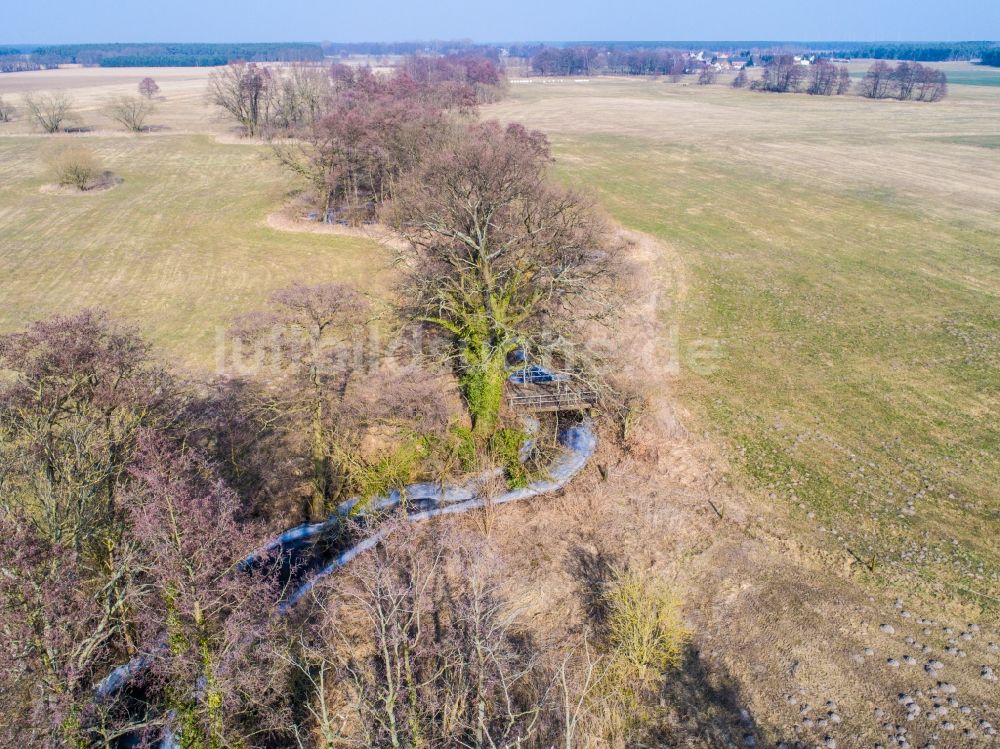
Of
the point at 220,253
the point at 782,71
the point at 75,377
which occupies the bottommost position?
the point at 220,253

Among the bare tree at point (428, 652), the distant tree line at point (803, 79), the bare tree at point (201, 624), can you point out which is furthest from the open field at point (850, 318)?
the distant tree line at point (803, 79)

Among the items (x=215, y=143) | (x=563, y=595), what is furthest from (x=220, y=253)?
(x=215, y=143)

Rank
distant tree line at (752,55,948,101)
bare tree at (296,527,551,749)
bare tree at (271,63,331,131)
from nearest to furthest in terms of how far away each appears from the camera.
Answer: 1. bare tree at (296,527,551,749)
2. bare tree at (271,63,331,131)
3. distant tree line at (752,55,948,101)

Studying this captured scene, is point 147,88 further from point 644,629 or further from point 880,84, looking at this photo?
point 880,84

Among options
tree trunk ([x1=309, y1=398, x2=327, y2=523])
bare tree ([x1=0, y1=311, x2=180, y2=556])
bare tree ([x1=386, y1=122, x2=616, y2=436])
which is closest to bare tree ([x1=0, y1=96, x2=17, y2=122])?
bare tree ([x1=386, y1=122, x2=616, y2=436])

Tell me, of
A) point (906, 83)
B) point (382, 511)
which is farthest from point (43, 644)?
point (906, 83)

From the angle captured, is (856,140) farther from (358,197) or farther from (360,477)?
(360,477)

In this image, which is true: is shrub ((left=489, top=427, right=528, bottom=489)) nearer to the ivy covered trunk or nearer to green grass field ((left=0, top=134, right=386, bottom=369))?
the ivy covered trunk
